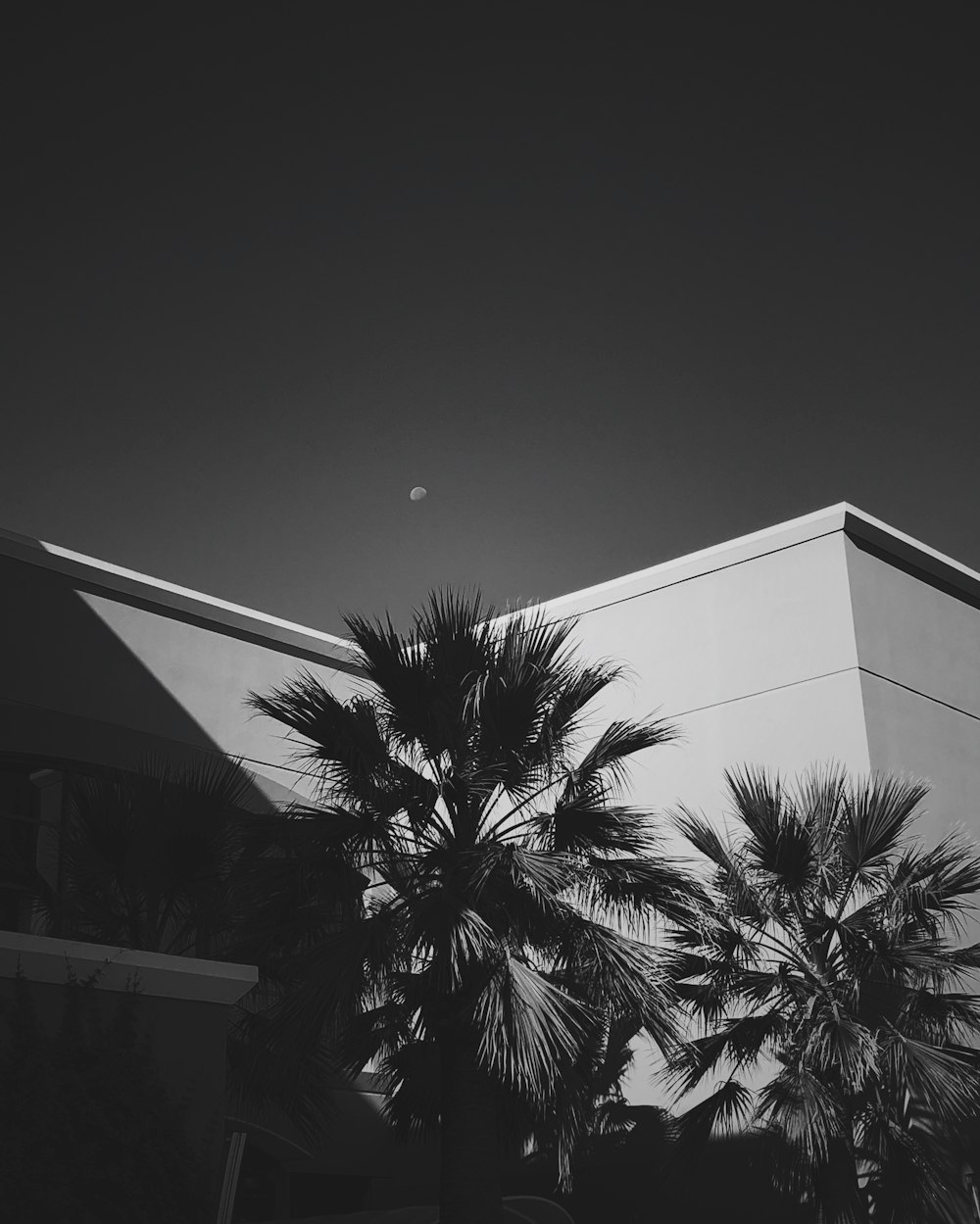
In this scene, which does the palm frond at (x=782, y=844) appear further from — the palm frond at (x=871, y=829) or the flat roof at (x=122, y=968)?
the flat roof at (x=122, y=968)

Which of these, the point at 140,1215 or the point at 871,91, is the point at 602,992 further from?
the point at 871,91

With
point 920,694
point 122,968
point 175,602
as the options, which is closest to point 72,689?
point 175,602

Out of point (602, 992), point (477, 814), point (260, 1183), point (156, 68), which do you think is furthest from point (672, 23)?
point (260, 1183)

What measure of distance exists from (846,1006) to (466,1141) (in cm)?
311

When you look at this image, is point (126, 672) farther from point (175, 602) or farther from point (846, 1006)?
point (846, 1006)

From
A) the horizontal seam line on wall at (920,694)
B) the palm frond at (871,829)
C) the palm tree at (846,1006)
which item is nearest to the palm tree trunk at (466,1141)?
the palm tree at (846,1006)

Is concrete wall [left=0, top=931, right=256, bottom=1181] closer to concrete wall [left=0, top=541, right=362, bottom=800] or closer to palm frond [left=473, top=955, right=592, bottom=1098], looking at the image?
palm frond [left=473, top=955, right=592, bottom=1098]

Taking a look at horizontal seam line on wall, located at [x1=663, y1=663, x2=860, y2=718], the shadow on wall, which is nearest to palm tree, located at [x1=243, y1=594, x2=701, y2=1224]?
horizontal seam line on wall, located at [x1=663, y1=663, x2=860, y2=718]

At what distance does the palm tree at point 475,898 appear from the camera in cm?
933

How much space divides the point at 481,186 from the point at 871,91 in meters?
3.88

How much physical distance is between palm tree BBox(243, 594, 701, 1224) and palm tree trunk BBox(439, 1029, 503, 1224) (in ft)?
0.04

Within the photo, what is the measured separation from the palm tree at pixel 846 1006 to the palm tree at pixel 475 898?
2.69 feet

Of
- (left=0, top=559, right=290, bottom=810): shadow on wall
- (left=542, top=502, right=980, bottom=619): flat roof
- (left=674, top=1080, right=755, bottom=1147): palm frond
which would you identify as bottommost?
(left=674, top=1080, right=755, bottom=1147): palm frond

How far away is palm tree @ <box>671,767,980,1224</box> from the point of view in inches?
383
